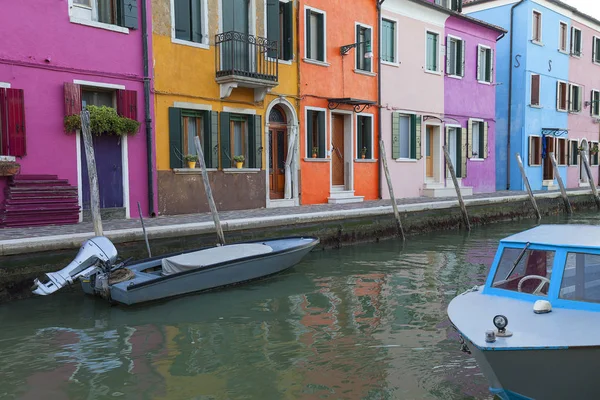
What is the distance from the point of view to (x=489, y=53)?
22.8 meters

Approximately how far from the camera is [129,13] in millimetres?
11984

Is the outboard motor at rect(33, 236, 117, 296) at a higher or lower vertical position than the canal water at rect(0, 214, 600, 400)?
higher

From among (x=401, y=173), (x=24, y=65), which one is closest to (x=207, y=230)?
(x=24, y=65)

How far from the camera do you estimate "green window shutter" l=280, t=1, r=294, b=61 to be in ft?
50.6

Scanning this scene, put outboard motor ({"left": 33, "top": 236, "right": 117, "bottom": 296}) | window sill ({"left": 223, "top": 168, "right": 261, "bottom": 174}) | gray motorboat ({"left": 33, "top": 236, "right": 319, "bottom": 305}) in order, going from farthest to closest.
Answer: window sill ({"left": 223, "top": 168, "right": 261, "bottom": 174})
gray motorboat ({"left": 33, "top": 236, "right": 319, "bottom": 305})
outboard motor ({"left": 33, "top": 236, "right": 117, "bottom": 296})

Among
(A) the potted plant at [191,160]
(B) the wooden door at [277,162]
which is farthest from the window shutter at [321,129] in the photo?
(A) the potted plant at [191,160]

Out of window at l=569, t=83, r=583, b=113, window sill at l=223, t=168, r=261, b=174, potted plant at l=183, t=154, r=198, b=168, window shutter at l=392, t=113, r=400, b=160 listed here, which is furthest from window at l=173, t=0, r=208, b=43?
window at l=569, t=83, r=583, b=113

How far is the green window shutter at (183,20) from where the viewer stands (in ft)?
42.5

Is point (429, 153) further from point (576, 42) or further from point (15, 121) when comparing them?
point (15, 121)

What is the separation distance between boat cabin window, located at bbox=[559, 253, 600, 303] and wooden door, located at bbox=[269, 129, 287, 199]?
11319 mm

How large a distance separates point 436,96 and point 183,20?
10380 mm

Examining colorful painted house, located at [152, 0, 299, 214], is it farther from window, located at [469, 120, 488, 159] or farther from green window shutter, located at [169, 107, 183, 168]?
window, located at [469, 120, 488, 159]

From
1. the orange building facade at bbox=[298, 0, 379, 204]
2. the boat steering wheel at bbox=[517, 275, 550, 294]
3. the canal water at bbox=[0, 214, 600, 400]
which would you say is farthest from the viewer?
the orange building facade at bbox=[298, 0, 379, 204]

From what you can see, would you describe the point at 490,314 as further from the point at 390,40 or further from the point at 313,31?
the point at 390,40
